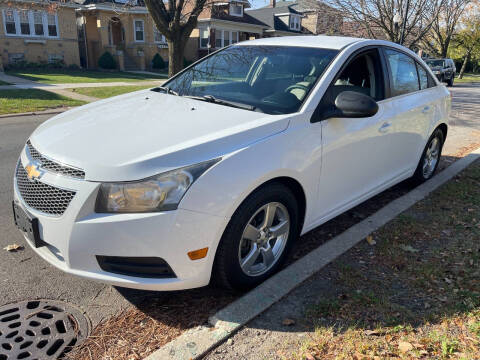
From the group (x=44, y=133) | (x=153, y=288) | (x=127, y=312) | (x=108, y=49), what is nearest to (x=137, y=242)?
(x=153, y=288)

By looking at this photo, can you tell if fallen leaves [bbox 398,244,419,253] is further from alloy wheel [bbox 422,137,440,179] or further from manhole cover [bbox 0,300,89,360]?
manhole cover [bbox 0,300,89,360]

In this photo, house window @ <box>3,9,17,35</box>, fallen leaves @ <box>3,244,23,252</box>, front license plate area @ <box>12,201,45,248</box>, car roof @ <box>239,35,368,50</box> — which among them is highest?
house window @ <box>3,9,17,35</box>

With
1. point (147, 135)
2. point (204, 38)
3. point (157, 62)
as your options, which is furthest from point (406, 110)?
point (204, 38)

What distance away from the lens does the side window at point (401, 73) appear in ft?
13.8

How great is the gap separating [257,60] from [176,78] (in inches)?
37.8

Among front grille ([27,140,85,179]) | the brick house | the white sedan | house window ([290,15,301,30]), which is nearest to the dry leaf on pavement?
the white sedan

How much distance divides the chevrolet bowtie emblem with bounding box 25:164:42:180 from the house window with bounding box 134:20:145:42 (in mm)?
31787

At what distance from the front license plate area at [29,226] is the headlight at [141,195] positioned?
50 cm

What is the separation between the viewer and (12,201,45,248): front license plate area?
2.53m

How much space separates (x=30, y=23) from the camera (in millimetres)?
26328

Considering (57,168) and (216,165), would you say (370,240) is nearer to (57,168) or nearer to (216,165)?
(216,165)

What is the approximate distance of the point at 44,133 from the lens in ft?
9.88

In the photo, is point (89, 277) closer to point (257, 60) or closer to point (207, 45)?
point (257, 60)

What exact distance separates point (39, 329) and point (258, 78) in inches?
101
